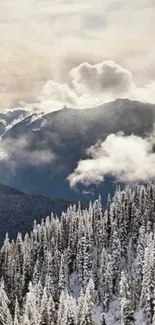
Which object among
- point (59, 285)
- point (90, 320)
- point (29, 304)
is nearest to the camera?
point (90, 320)

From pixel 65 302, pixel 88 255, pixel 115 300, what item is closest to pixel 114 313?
pixel 115 300

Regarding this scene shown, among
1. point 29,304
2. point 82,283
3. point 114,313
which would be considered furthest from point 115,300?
point 29,304

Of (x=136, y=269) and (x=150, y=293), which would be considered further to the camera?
(x=136, y=269)

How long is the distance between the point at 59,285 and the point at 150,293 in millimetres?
53464

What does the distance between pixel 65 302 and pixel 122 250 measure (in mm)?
70317

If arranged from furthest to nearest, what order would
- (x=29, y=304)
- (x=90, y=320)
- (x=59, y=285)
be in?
(x=59, y=285) → (x=29, y=304) → (x=90, y=320)

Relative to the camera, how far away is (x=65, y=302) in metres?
130

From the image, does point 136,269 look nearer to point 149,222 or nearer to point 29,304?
point 149,222

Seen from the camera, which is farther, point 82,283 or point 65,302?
point 82,283

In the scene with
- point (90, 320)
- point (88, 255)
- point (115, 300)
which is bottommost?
point (90, 320)

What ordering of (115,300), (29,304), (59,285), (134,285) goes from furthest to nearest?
(59,285), (115,300), (134,285), (29,304)

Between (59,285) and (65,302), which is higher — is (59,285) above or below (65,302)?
above

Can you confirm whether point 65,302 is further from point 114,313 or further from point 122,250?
point 122,250

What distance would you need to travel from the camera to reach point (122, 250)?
19775cm
